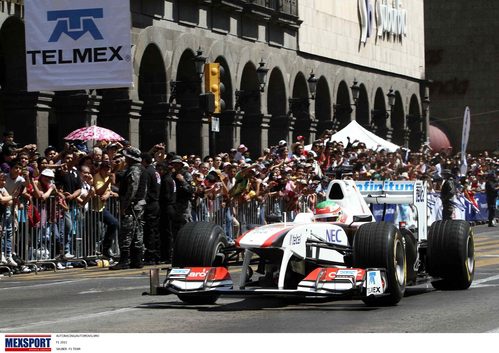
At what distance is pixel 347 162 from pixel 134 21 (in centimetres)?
835

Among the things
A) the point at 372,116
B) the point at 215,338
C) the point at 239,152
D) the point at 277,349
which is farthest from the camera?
the point at 372,116

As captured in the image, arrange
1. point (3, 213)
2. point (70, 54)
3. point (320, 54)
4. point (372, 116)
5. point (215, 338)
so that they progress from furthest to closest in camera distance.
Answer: point (372, 116), point (320, 54), point (70, 54), point (3, 213), point (215, 338)

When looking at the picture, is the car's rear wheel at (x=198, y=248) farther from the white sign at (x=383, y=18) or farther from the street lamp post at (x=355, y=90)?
the white sign at (x=383, y=18)

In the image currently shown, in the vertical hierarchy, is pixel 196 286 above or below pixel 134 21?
below

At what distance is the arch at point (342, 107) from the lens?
187 feet

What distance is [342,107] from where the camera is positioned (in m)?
57.0

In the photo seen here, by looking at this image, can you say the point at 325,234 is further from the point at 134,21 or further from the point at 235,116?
the point at 235,116

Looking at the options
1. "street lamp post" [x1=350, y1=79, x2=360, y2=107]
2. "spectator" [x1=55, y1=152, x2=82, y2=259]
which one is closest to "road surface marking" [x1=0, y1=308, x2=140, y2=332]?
"spectator" [x1=55, y1=152, x2=82, y2=259]

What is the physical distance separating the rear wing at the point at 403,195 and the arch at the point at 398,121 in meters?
47.6

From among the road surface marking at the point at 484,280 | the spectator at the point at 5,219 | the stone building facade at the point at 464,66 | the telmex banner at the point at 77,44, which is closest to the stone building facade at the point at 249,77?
the telmex banner at the point at 77,44

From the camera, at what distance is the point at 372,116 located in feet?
202

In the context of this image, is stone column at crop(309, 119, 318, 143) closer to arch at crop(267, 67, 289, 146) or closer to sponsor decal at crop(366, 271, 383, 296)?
arch at crop(267, 67, 289, 146)

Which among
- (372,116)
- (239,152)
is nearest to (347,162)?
(239,152)

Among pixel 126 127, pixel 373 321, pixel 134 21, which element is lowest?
pixel 373 321
